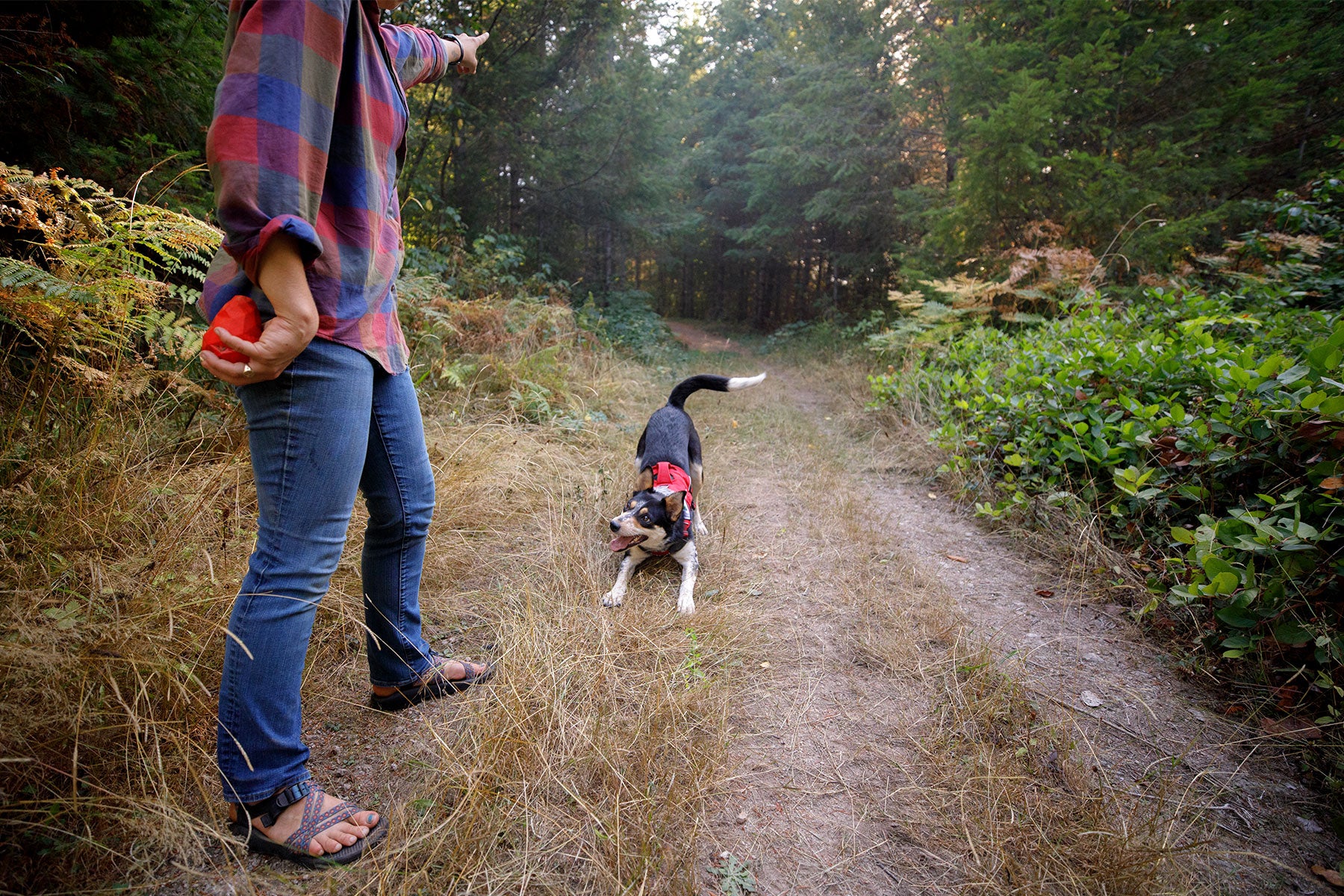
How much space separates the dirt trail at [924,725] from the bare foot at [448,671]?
91cm

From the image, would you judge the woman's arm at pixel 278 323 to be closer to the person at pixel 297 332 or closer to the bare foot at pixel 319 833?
the person at pixel 297 332

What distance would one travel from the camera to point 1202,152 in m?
5.81

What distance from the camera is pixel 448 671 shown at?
5.73 ft

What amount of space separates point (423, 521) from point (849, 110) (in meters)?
11.8

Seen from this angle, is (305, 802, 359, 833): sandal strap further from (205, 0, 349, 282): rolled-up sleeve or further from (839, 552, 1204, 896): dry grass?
(839, 552, 1204, 896): dry grass

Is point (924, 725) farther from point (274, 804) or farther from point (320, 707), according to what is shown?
point (320, 707)

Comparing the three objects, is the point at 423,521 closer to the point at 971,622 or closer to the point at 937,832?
the point at 937,832

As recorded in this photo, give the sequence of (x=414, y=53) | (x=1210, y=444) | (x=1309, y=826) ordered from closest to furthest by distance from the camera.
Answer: (x=1309, y=826)
(x=414, y=53)
(x=1210, y=444)

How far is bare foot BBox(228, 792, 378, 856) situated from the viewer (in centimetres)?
118

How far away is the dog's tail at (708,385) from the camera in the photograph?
376 centimetres

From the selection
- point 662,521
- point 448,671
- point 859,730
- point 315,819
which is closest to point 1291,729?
point 859,730

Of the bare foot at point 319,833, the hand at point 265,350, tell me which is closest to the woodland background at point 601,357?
the bare foot at point 319,833

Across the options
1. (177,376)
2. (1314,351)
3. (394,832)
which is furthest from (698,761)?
(1314,351)

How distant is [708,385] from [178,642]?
3.04 m
